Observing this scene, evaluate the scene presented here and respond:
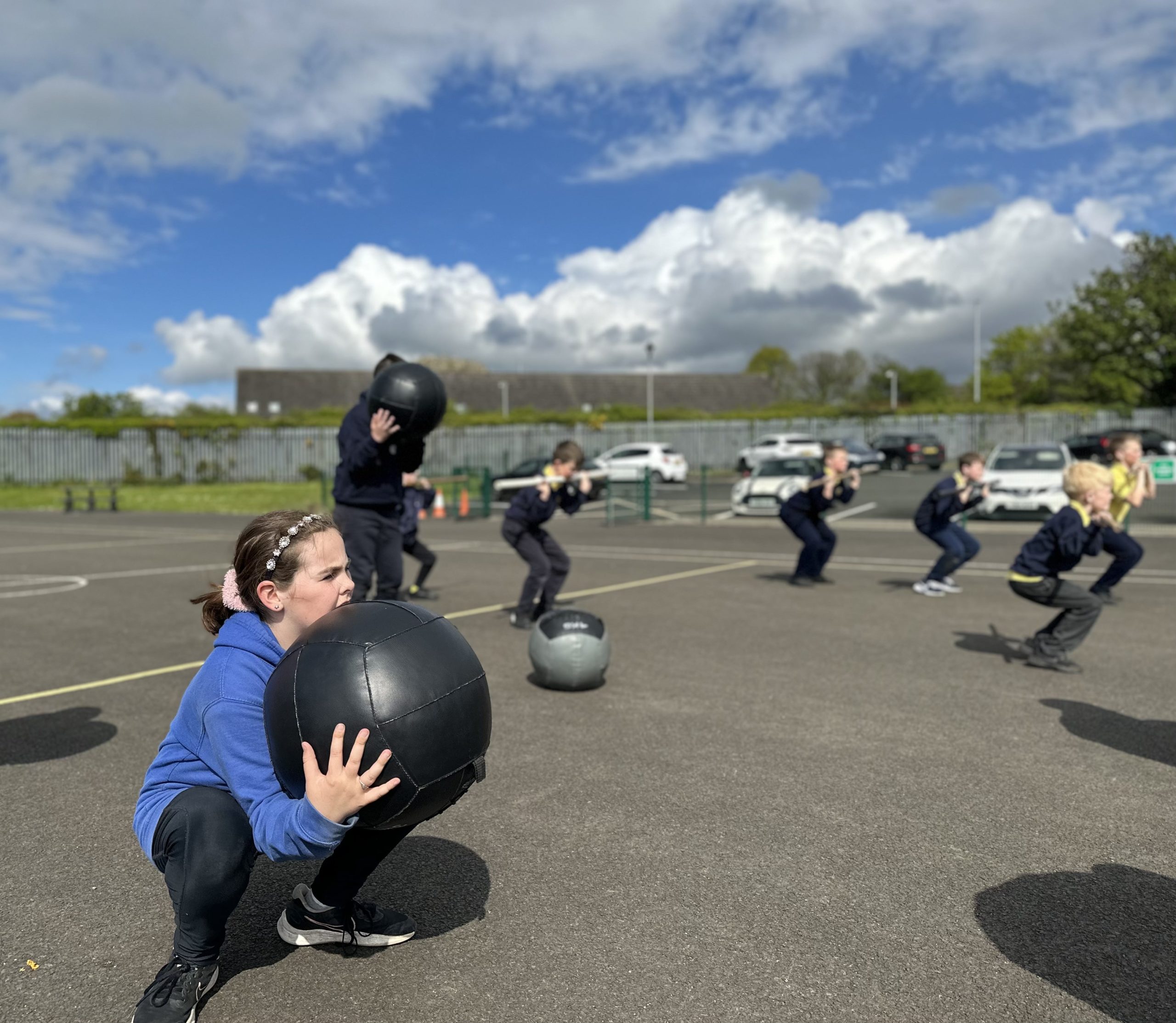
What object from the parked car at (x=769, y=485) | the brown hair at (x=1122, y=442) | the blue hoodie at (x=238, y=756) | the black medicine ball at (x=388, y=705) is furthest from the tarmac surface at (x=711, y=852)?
the parked car at (x=769, y=485)

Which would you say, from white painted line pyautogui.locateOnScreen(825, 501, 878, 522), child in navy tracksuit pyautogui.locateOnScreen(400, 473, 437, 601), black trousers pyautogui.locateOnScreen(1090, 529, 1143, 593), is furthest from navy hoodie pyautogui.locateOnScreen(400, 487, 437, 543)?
white painted line pyautogui.locateOnScreen(825, 501, 878, 522)

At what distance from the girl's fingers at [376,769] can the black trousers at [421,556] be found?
9282 millimetres

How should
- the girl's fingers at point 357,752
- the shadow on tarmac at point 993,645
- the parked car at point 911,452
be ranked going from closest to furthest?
the girl's fingers at point 357,752
the shadow on tarmac at point 993,645
the parked car at point 911,452

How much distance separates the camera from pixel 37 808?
14.8 feet

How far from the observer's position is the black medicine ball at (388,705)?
2.49 meters

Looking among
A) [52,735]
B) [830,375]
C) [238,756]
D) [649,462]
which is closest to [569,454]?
[52,735]

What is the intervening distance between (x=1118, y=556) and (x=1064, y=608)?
270cm

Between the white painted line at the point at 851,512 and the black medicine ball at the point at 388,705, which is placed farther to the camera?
the white painted line at the point at 851,512

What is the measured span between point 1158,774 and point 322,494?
80.1ft

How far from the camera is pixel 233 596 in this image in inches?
119

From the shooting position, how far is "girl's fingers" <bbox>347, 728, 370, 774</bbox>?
244 cm

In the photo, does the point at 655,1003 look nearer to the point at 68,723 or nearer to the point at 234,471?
the point at 68,723

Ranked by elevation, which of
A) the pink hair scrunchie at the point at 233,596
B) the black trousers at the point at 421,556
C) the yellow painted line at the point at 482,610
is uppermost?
the pink hair scrunchie at the point at 233,596

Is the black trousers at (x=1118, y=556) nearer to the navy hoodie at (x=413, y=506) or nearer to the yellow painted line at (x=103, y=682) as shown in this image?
the navy hoodie at (x=413, y=506)
